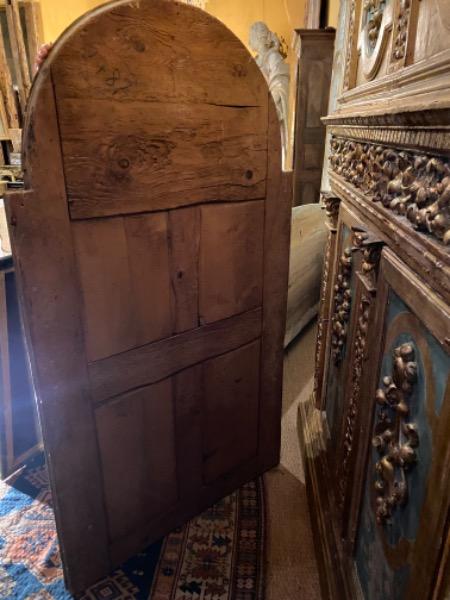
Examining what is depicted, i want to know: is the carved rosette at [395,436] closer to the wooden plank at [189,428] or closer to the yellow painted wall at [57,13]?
the wooden plank at [189,428]

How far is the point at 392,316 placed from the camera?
0.91 m

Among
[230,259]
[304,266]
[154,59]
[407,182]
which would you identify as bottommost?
[304,266]

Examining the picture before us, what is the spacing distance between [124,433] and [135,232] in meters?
0.58

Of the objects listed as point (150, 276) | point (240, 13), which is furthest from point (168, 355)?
point (240, 13)

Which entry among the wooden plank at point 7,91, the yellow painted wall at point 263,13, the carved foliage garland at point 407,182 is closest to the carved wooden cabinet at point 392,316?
the carved foliage garland at point 407,182

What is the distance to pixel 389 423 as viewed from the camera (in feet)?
2.95

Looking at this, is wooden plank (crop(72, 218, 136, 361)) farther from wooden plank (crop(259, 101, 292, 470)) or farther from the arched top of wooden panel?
wooden plank (crop(259, 101, 292, 470))

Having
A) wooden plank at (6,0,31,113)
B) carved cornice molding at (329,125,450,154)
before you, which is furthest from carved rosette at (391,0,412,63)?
wooden plank at (6,0,31,113)

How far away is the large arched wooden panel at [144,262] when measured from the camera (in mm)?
980

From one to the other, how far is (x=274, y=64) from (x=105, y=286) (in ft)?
17.3

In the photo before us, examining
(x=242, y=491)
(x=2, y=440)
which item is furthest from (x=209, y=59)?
(x=2, y=440)

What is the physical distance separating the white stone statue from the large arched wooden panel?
427cm

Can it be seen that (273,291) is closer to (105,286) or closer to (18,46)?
(105,286)

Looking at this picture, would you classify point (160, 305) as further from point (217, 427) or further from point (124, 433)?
point (217, 427)
